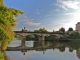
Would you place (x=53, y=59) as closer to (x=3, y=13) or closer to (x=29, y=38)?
(x=3, y=13)

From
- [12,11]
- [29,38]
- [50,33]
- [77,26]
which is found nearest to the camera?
[12,11]

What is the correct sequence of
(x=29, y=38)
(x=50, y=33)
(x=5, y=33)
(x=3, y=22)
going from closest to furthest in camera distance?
(x=5, y=33), (x=3, y=22), (x=50, y=33), (x=29, y=38)

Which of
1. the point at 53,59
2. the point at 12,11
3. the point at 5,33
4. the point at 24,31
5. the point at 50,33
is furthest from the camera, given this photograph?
the point at 50,33

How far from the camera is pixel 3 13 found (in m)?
6.45

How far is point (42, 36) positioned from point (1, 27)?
58030 millimetres

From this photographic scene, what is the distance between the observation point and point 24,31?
60562 mm

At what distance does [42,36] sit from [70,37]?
36.8 feet

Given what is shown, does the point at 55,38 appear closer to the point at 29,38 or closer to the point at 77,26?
the point at 29,38

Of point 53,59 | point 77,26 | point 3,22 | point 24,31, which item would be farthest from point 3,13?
point 77,26

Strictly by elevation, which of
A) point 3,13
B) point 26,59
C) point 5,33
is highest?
point 3,13

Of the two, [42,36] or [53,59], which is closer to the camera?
[53,59]

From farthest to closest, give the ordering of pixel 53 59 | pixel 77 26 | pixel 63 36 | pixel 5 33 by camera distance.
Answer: pixel 77 26
pixel 63 36
pixel 53 59
pixel 5 33

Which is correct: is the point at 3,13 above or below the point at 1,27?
above

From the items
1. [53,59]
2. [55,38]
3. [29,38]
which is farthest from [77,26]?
[53,59]
